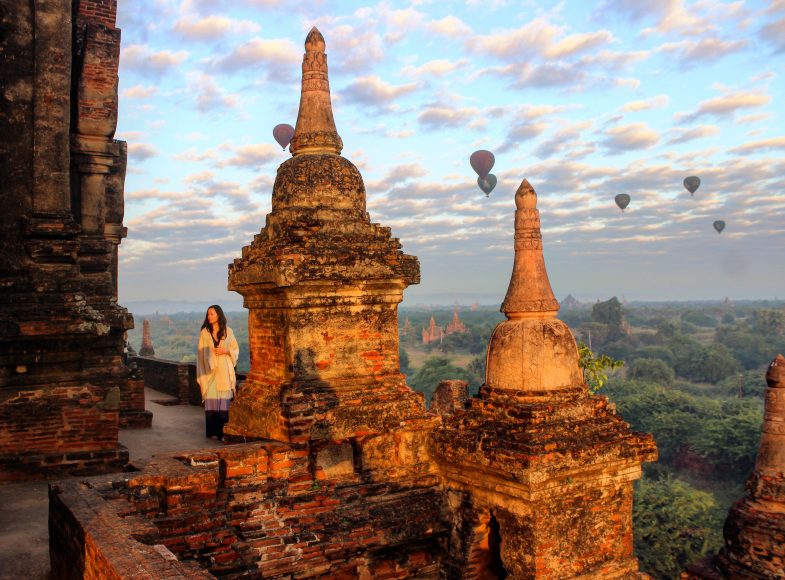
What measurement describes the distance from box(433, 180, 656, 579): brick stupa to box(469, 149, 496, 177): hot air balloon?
140 feet

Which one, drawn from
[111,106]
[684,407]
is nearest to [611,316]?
[684,407]

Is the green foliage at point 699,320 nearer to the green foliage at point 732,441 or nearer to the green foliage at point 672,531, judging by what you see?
the green foliage at point 732,441

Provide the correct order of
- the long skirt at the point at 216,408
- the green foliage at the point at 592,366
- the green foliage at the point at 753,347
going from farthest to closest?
the green foliage at the point at 753,347, the long skirt at the point at 216,408, the green foliage at the point at 592,366

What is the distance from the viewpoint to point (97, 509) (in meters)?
4.62

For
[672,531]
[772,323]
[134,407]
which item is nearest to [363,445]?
[134,407]

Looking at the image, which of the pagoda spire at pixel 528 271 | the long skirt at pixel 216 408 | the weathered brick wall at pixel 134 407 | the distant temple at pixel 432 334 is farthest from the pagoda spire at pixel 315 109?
the distant temple at pixel 432 334

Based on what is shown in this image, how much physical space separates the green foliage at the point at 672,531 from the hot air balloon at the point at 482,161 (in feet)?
77.4

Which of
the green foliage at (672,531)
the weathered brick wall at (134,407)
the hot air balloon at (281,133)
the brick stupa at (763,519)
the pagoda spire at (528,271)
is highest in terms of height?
the hot air balloon at (281,133)

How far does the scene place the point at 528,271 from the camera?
6.04m

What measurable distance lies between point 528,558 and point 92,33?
934cm

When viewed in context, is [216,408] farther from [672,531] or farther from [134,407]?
[672,531]

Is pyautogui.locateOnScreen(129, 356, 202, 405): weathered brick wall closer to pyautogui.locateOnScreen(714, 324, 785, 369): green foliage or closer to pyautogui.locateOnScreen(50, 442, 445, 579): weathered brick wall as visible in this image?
pyautogui.locateOnScreen(50, 442, 445, 579): weathered brick wall

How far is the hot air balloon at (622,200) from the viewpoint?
227ft

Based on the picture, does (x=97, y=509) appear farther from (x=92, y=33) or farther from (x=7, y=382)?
(x=92, y=33)
